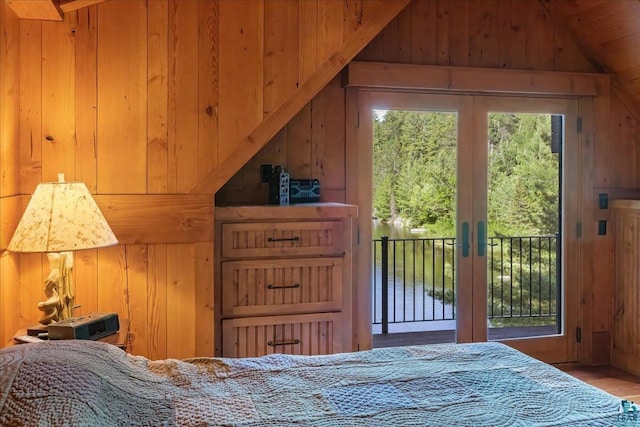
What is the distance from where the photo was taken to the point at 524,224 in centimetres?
383

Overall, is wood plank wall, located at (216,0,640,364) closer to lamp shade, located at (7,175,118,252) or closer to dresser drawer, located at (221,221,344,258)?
dresser drawer, located at (221,221,344,258)

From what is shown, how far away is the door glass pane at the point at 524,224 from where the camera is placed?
3773mm

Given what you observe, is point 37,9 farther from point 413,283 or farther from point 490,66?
point 490,66

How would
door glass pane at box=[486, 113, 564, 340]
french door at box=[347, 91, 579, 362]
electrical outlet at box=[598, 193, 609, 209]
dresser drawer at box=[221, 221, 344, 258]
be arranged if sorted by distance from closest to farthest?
1. dresser drawer at box=[221, 221, 344, 258]
2. french door at box=[347, 91, 579, 362]
3. door glass pane at box=[486, 113, 564, 340]
4. electrical outlet at box=[598, 193, 609, 209]

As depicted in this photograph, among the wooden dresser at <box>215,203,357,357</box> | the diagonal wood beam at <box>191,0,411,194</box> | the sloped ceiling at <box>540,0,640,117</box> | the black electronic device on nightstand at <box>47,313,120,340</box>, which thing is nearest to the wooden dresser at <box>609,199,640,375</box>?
the sloped ceiling at <box>540,0,640,117</box>

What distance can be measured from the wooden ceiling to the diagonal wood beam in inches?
56.9

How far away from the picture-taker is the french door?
3660mm

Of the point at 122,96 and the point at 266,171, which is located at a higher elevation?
the point at 122,96

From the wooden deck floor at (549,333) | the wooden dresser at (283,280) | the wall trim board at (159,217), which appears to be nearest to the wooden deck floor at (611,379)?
the wooden deck floor at (549,333)

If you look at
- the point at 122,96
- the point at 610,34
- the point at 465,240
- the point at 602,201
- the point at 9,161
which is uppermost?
the point at 610,34

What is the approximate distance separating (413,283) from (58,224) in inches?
90.0

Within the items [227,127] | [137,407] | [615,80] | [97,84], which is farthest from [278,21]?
[615,80]

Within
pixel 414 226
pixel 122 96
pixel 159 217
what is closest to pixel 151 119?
pixel 122 96

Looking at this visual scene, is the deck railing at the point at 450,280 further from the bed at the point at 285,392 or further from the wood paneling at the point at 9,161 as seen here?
the wood paneling at the point at 9,161
